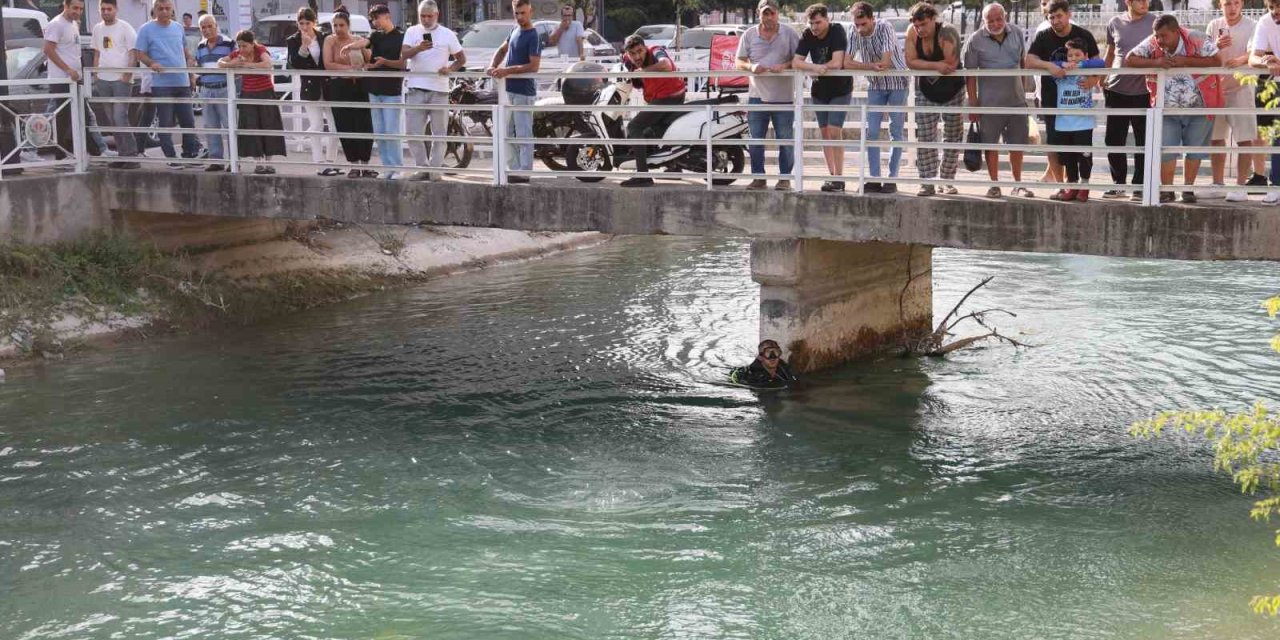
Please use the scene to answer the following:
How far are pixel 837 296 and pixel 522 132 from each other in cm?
346

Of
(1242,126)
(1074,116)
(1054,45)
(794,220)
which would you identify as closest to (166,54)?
(794,220)

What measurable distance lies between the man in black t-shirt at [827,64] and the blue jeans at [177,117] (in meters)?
7.25

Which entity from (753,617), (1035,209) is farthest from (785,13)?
(753,617)

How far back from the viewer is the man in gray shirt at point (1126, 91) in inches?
471

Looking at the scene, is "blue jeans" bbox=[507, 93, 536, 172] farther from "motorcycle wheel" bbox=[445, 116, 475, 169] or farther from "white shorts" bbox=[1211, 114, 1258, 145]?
"white shorts" bbox=[1211, 114, 1258, 145]

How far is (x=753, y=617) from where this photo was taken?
8852 millimetres

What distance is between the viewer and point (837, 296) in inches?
575

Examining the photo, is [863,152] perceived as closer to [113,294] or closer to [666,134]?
[666,134]

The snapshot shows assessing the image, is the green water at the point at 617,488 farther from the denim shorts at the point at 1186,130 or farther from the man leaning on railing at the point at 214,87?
the denim shorts at the point at 1186,130

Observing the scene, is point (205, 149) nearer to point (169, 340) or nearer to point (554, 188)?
point (169, 340)

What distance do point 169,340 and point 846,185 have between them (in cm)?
753

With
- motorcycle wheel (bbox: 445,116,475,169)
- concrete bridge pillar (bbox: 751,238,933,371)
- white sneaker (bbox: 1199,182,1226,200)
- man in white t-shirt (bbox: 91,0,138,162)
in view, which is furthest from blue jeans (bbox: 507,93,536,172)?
white sneaker (bbox: 1199,182,1226,200)

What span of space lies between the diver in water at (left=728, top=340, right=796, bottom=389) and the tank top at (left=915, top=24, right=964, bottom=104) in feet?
8.82

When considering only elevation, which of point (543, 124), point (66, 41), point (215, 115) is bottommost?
point (543, 124)
